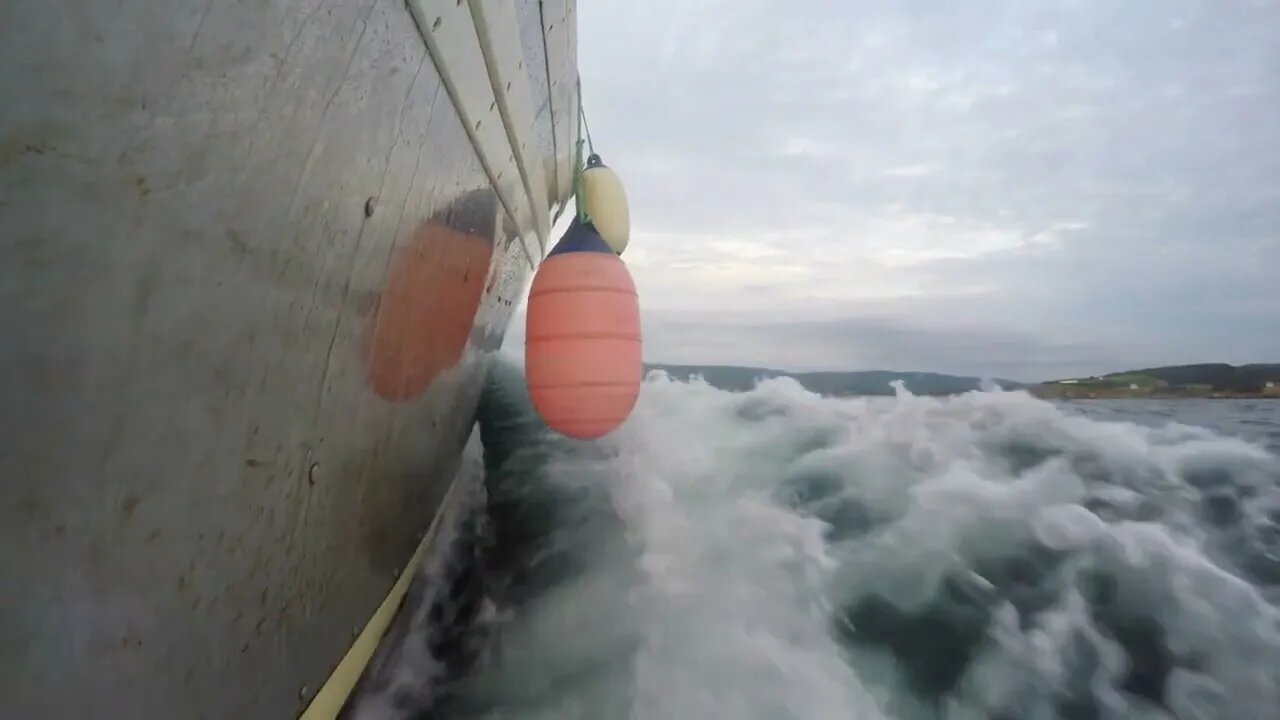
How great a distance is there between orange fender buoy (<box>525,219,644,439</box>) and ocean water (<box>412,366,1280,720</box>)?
0.91m

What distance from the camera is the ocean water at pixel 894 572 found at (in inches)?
92.3

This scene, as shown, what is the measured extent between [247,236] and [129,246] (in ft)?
0.64

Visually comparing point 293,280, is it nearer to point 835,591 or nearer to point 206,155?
point 206,155

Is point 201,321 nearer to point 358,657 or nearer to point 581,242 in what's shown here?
point 358,657

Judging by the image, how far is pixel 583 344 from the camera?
7.92ft

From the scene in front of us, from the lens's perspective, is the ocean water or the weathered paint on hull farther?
the ocean water

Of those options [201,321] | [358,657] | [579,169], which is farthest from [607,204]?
[201,321]

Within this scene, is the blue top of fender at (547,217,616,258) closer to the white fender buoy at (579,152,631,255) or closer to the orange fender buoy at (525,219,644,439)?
the orange fender buoy at (525,219,644,439)

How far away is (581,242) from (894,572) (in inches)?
81.3

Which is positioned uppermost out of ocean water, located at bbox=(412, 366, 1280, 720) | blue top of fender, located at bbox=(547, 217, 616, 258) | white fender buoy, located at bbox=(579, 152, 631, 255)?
white fender buoy, located at bbox=(579, 152, 631, 255)

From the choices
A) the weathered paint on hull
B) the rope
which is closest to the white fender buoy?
the rope

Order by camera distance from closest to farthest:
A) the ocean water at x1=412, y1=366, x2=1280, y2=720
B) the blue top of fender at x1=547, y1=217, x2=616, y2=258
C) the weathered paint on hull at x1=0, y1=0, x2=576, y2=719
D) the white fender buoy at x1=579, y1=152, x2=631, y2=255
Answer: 1. the weathered paint on hull at x1=0, y1=0, x2=576, y2=719
2. the ocean water at x1=412, y1=366, x2=1280, y2=720
3. the blue top of fender at x1=547, y1=217, x2=616, y2=258
4. the white fender buoy at x1=579, y1=152, x2=631, y2=255

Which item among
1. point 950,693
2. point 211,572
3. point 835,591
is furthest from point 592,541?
point 211,572

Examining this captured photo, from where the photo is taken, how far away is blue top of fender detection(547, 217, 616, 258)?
8.49ft
